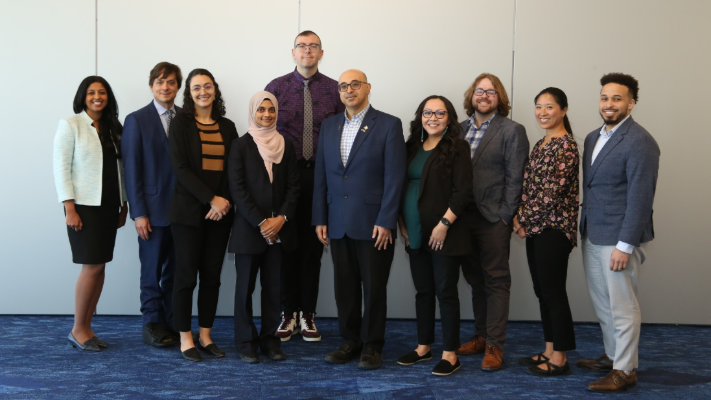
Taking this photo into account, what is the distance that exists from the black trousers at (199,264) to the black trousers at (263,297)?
160mm

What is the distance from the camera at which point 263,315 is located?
11.3ft

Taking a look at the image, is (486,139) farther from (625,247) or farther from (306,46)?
(306,46)

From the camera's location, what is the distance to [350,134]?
10.9ft

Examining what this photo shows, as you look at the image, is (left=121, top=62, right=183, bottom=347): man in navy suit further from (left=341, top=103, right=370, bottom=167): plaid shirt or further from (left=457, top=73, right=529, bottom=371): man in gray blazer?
(left=457, top=73, right=529, bottom=371): man in gray blazer

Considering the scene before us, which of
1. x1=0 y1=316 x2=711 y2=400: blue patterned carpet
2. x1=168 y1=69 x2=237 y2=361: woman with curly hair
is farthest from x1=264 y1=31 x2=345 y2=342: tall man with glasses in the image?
x1=168 y1=69 x2=237 y2=361: woman with curly hair

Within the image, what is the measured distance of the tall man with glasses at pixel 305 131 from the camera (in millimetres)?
3855

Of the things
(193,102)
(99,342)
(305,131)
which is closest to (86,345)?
(99,342)

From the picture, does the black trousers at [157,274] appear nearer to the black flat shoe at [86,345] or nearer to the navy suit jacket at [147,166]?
the navy suit jacket at [147,166]

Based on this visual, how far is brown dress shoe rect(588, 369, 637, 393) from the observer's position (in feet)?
9.64

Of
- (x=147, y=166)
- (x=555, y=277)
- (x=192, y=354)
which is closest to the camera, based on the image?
(x=555, y=277)

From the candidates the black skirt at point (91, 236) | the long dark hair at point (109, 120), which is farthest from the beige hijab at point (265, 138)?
the black skirt at point (91, 236)

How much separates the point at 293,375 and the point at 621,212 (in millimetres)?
1958

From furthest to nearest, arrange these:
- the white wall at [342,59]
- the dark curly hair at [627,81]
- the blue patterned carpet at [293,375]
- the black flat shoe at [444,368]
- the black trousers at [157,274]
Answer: the white wall at [342,59] < the black trousers at [157,274] < the black flat shoe at [444,368] < the dark curly hair at [627,81] < the blue patterned carpet at [293,375]

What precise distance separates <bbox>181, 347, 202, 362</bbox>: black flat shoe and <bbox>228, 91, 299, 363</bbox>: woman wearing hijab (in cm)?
25
